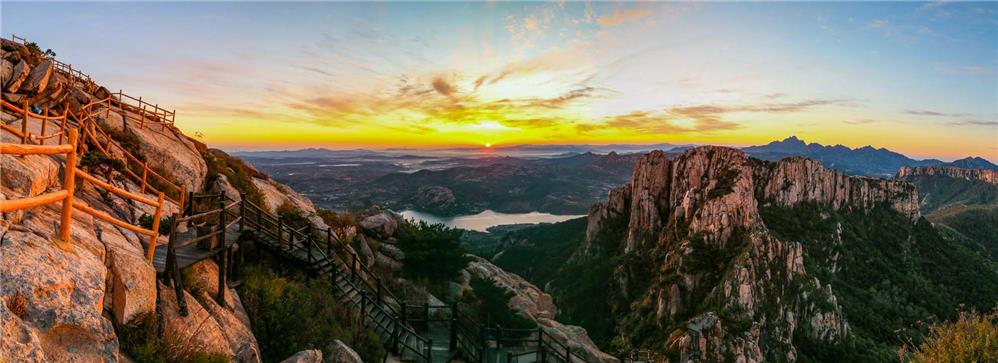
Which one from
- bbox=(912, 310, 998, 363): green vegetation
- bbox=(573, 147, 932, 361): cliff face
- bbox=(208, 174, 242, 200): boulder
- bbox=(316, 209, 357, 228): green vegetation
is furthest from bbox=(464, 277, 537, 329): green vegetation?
bbox=(573, 147, 932, 361): cliff face

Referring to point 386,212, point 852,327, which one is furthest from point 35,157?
point 852,327

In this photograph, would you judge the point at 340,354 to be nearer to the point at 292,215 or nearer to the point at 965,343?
the point at 292,215

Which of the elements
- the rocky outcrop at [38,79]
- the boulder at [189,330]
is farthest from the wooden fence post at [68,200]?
the rocky outcrop at [38,79]

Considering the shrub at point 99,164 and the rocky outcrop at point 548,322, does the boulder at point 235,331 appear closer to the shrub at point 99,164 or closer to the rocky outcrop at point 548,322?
the shrub at point 99,164

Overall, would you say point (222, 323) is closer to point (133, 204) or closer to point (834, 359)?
point (133, 204)

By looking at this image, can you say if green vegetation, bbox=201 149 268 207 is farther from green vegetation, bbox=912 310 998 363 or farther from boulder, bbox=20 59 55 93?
green vegetation, bbox=912 310 998 363

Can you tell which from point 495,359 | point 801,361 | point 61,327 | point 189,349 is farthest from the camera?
point 801,361
